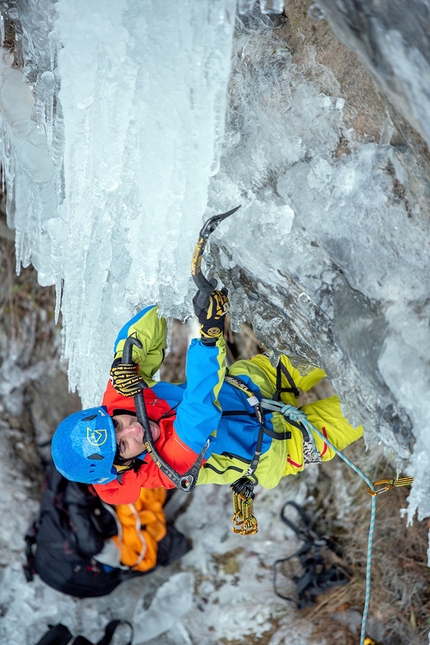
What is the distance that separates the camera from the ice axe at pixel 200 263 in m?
1.82

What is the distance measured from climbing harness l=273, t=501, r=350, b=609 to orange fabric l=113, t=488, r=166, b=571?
3.08 feet

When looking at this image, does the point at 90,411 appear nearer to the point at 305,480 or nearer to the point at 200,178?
the point at 200,178

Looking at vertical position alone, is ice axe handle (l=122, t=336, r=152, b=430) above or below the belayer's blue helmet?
above

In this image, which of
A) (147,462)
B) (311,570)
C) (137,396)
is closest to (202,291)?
(137,396)

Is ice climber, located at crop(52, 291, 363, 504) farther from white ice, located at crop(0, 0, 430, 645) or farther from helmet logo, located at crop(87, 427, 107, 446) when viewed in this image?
white ice, located at crop(0, 0, 430, 645)

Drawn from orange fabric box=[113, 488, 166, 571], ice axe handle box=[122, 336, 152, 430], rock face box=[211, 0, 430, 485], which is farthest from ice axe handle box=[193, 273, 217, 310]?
orange fabric box=[113, 488, 166, 571]

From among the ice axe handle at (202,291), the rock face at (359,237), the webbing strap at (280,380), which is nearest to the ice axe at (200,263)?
the ice axe handle at (202,291)

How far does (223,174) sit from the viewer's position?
2.11 metres

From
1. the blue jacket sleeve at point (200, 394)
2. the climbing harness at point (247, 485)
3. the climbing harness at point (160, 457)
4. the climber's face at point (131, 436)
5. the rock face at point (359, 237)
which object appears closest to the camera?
the rock face at point (359, 237)

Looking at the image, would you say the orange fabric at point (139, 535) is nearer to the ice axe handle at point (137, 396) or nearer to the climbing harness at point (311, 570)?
the climbing harness at point (311, 570)

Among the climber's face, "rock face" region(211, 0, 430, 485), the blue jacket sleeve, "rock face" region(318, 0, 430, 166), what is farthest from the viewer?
the climber's face

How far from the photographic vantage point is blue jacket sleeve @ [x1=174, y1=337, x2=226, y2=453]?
199cm

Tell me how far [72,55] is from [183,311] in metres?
1.13

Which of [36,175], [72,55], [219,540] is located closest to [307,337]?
[72,55]
